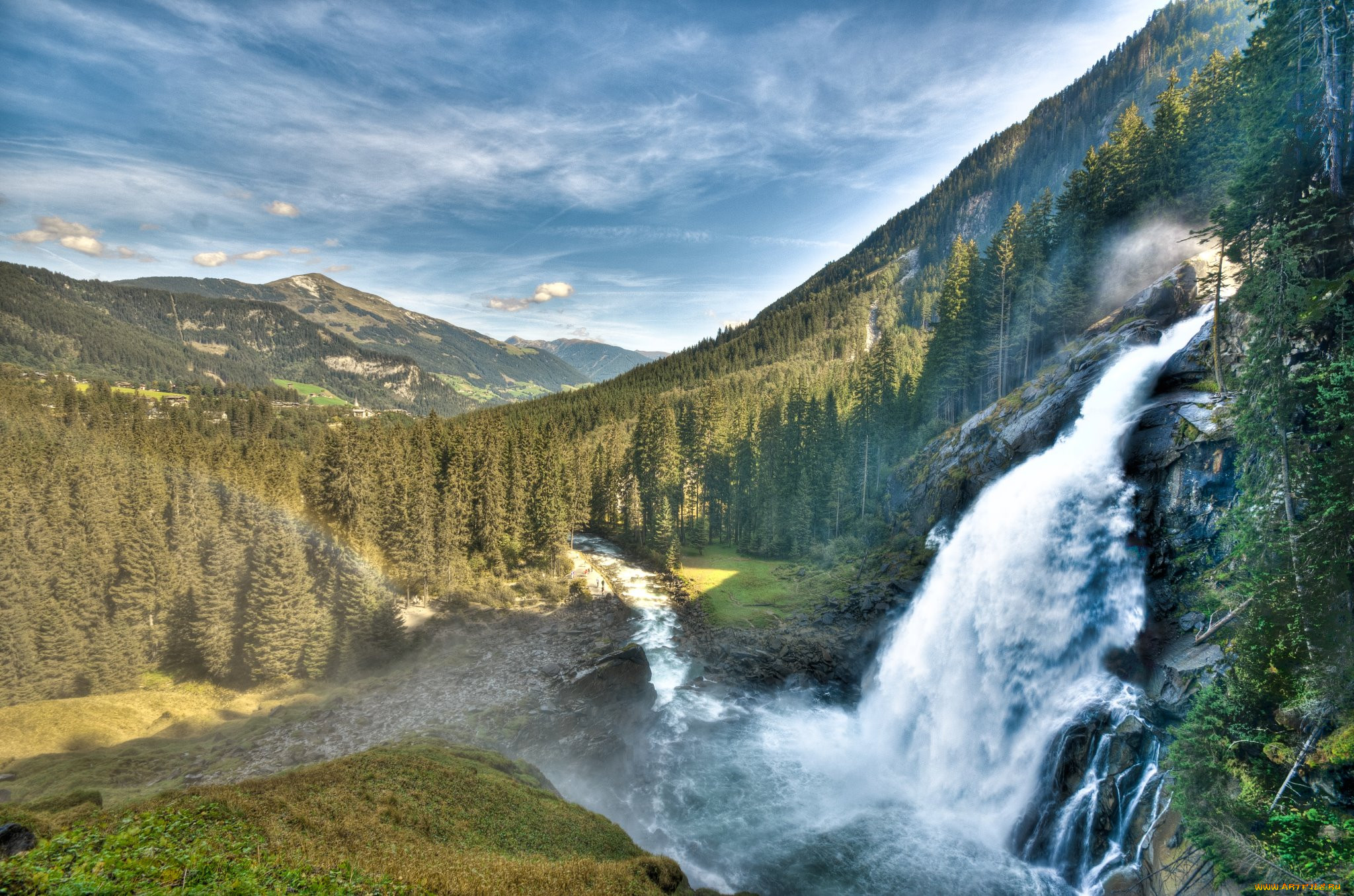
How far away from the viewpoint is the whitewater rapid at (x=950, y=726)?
62.7ft

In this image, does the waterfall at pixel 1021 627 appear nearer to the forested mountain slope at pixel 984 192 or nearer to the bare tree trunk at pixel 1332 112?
the bare tree trunk at pixel 1332 112

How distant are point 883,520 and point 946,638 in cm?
2931

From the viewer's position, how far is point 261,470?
1690 inches

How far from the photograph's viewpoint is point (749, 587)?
167ft

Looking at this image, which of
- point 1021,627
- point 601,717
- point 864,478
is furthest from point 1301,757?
point 864,478

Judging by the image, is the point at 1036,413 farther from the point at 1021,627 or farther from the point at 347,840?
the point at 347,840

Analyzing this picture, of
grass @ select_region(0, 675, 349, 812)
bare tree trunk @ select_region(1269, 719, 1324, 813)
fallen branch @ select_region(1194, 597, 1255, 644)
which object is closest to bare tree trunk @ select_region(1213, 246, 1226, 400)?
fallen branch @ select_region(1194, 597, 1255, 644)

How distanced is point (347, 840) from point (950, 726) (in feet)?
80.0

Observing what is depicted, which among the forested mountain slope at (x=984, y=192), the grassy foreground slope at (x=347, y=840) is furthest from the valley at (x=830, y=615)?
the forested mountain slope at (x=984, y=192)

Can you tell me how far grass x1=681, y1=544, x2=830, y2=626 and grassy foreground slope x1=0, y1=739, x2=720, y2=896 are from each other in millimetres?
26843

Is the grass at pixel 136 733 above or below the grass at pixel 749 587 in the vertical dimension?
below

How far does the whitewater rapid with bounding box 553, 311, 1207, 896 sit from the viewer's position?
1912 cm

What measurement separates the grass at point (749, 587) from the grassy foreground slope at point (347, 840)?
26.8 metres

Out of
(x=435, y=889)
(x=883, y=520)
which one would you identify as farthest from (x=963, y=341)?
(x=435, y=889)
